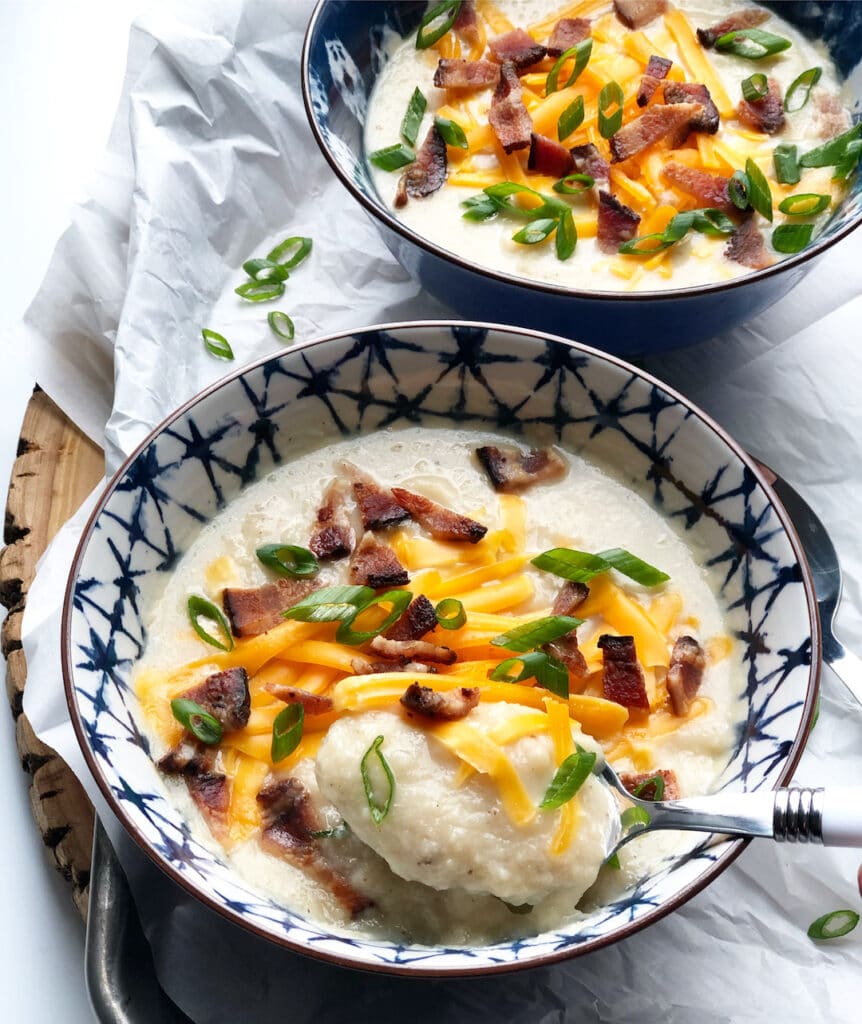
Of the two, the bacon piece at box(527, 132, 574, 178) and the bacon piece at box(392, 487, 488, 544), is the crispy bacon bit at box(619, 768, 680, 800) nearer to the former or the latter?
the bacon piece at box(392, 487, 488, 544)

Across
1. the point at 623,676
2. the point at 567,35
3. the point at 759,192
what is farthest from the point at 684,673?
the point at 567,35

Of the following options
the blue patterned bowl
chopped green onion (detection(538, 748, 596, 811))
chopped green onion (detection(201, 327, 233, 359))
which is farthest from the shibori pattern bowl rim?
chopped green onion (detection(538, 748, 596, 811))

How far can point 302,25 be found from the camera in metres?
3.63

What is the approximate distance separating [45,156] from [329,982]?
8.97ft

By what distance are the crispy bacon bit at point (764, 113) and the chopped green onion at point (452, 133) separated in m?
0.76

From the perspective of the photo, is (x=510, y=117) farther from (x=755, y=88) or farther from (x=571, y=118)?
(x=755, y=88)

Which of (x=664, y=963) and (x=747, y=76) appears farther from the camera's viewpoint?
(x=747, y=76)

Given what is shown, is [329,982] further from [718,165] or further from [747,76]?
[747,76]

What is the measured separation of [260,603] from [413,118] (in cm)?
157

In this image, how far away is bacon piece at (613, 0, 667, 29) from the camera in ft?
11.8

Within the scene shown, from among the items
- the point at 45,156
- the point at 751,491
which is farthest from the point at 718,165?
the point at 45,156

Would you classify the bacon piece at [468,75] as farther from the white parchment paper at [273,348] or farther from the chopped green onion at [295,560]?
the chopped green onion at [295,560]

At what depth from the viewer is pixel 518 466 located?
2.68 metres

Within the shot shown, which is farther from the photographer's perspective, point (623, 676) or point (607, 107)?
point (607, 107)
